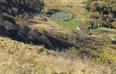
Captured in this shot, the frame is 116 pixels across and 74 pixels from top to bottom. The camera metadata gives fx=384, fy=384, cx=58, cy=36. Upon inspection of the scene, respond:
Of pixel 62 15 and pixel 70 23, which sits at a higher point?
pixel 70 23

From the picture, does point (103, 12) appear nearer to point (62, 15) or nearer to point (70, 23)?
point (62, 15)

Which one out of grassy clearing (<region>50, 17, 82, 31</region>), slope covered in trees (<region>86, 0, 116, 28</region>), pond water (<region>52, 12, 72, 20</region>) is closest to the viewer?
grassy clearing (<region>50, 17, 82, 31</region>)

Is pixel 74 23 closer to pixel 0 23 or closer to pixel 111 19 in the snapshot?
pixel 111 19

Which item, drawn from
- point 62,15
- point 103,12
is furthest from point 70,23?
point 103,12

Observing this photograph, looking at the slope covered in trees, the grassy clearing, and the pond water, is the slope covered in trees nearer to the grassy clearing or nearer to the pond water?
the grassy clearing

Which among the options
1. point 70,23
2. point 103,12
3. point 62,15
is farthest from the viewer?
point 103,12

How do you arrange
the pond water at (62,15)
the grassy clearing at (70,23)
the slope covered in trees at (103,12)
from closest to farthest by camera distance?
the grassy clearing at (70,23)
the pond water at (62,15)
the slope covered in trees at (103,12)

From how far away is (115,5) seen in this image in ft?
334

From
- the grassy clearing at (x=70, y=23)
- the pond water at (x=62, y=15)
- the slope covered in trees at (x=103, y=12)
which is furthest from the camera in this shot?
the slope covered in trees at (x=103, y=12)

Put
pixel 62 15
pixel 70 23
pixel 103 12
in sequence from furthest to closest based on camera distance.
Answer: pixel 103 12 < pixel 62 15 < pixel 70 23

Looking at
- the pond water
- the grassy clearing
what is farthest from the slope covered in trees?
the pond water

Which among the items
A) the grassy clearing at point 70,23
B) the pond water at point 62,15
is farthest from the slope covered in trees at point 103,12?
the pond water at point 62,15

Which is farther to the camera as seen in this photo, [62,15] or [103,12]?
[103,12]

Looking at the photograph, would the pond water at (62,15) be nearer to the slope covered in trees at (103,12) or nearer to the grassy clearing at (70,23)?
the grassy clearing at (70,23)
